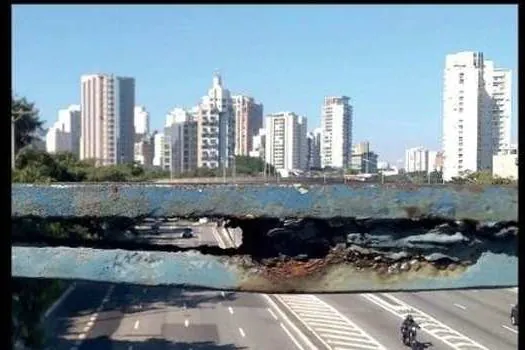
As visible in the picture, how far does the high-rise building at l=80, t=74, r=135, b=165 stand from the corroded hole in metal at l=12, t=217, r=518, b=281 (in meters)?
16.1

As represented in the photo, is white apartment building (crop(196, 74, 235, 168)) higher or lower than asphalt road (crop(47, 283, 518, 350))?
higher

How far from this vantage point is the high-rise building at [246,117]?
9.35 metres

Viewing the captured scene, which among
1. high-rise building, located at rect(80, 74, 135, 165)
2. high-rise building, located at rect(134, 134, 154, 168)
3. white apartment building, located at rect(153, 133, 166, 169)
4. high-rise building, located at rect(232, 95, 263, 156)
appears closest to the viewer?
high-rise building, located at rect(232, 95, 263, 156)

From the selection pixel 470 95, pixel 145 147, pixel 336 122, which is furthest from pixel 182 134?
pixel 470 95

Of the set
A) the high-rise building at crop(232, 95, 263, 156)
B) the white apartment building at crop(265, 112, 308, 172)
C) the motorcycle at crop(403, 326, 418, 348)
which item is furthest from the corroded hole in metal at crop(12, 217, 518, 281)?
the high-rise building at crop(232, 95, 263, 156)

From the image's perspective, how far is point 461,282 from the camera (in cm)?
45

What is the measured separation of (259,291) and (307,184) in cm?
7

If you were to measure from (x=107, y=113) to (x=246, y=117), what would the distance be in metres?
8.41

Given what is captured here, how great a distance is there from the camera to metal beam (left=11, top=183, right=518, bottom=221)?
1.43ft

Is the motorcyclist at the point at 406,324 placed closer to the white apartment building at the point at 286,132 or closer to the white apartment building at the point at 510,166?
the white apartment building at the point at 510,166

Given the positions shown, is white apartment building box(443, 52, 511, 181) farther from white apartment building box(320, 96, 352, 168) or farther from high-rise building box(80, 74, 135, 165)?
high-rise building box(80, 74, 135, 165)

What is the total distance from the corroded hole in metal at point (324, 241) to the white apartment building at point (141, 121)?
59.1 ft

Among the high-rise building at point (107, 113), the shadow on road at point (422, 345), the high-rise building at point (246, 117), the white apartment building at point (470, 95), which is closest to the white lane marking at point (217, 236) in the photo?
the shadow on road at point (422, 345)

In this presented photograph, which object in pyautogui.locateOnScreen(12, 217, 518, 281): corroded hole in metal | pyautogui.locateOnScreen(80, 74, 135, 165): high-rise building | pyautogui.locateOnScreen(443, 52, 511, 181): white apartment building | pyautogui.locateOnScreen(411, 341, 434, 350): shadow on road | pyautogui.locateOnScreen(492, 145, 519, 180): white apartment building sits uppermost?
pyautogui.locateOnScreen(80, 74, 135, 165): high-rise building
